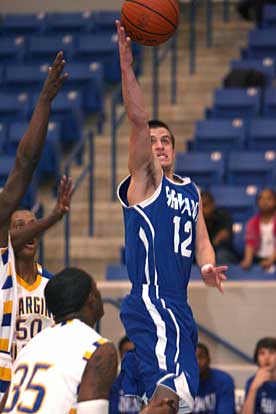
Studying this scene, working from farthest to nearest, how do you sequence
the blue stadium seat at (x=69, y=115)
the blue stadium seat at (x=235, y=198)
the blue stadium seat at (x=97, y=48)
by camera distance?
the blue stadium seat at (x=97, y=48) < the blue stadium seat at (x=69, y=115) < the blue stadium seat at (x=235, y=198)

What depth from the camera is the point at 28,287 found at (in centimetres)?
754

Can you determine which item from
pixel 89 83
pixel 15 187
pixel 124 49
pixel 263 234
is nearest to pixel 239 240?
pixel 263 234

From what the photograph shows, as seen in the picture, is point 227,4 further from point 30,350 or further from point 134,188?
point 30,350

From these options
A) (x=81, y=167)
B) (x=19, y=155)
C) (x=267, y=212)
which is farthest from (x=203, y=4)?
(x=19, y=155)

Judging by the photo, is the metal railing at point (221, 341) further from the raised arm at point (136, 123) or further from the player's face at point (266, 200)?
the raised arm at point (136, 123)

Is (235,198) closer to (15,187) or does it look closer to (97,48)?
(97,48)

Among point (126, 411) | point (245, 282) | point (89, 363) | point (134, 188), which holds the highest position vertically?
point (134, 188)

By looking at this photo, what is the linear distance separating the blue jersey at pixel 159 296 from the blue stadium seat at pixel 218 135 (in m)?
6.39

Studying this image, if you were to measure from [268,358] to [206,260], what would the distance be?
302cm

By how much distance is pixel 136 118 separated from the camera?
250 inches

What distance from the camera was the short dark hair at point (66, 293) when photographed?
5465 millimetres

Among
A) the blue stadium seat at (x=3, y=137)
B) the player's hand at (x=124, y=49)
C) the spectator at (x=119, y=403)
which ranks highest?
the player's hand at (x=124, y=49)

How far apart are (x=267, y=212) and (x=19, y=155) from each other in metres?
4.81

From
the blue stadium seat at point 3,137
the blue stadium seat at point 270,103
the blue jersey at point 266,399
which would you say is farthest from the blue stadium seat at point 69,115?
the blue jersey at point 266,399
